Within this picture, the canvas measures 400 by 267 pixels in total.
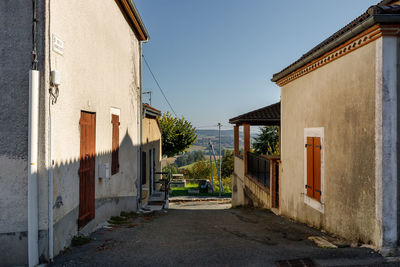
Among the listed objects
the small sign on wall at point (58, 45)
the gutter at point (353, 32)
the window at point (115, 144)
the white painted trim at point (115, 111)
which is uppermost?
the gutter at point (353, 32)

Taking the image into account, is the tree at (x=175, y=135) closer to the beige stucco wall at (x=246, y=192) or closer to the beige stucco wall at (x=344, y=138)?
the beige stucco wall at (x=246, y=192)

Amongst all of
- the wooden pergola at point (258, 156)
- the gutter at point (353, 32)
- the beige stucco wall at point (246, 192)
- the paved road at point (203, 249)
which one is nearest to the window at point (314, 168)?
the paved road at point (203, 249)

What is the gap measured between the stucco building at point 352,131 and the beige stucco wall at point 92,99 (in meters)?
4.19

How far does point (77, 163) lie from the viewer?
514 cm

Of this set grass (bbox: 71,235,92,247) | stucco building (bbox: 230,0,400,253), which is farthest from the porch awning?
grass (bbox: 71,235,92,247)

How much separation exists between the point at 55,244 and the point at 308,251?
3.47 meters

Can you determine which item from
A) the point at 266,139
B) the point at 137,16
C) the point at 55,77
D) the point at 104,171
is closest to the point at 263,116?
the point at 137,16

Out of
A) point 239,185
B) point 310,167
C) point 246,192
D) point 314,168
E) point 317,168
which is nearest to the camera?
point 317,168

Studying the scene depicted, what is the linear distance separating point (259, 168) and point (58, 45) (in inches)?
369

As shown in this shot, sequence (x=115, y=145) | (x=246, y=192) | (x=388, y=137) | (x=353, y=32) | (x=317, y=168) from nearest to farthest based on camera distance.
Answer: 1. (x=388, y=137)
2. (x=353, y=32)
3. (x=317, y=168)
4. (x=115, y=145)
5. (x=246, y=192)

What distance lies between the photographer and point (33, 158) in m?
3.87

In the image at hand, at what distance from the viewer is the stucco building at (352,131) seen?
13.6 ft

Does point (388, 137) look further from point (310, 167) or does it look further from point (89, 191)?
point (89, 191)

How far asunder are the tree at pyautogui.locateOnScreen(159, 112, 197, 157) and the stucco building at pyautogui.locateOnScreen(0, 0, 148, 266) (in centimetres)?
2312
